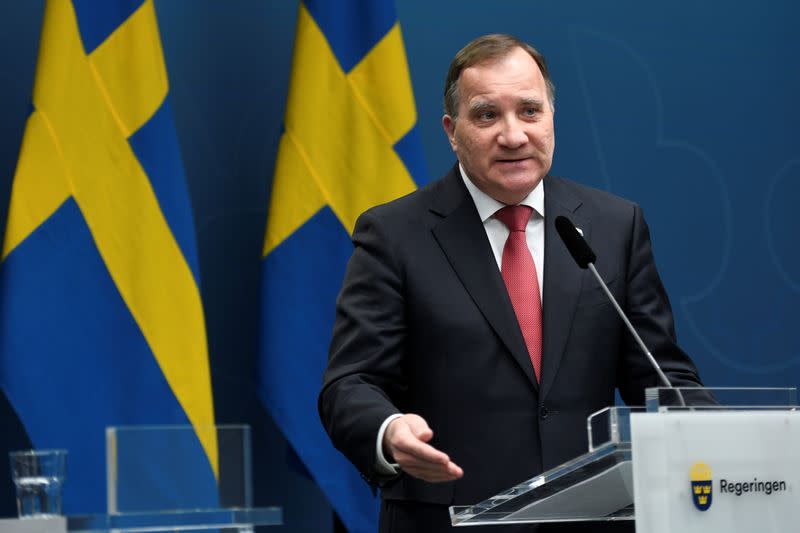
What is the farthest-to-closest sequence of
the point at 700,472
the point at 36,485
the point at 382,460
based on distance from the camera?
1. the point at 36,485
2. the point at 382,460
3. the point at 700,472

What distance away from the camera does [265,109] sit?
4012 millimetres

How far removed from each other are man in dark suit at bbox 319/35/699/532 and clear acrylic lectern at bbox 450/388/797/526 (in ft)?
1.34

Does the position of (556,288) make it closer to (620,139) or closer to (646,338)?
(646,338)

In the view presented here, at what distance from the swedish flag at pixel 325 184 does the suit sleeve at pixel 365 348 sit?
1391 mm

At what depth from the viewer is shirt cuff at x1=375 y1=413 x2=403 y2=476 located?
1827 millimetres

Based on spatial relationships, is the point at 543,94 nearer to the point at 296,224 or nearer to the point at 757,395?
the point at 757,395

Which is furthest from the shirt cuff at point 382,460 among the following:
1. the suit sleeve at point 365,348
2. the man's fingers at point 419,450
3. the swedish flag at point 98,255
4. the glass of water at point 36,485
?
the swedish flag at point 98,255

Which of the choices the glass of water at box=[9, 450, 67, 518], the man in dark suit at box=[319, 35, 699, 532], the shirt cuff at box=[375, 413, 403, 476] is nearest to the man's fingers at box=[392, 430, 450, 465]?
the shirt cuff at box=[375, 413, 403, 476]

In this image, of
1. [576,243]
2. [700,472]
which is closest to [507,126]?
[576,243]

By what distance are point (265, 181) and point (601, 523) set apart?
230 cm

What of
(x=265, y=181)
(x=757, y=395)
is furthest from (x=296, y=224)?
(x=757, y=395)

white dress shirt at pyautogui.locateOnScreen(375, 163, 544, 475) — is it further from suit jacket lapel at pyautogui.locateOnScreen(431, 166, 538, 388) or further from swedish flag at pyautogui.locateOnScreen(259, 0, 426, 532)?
swedish flag at pyautogui.locateOnScreen(259, 0, 426, 532)

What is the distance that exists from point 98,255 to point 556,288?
1709mm

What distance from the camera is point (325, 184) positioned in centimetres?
367
